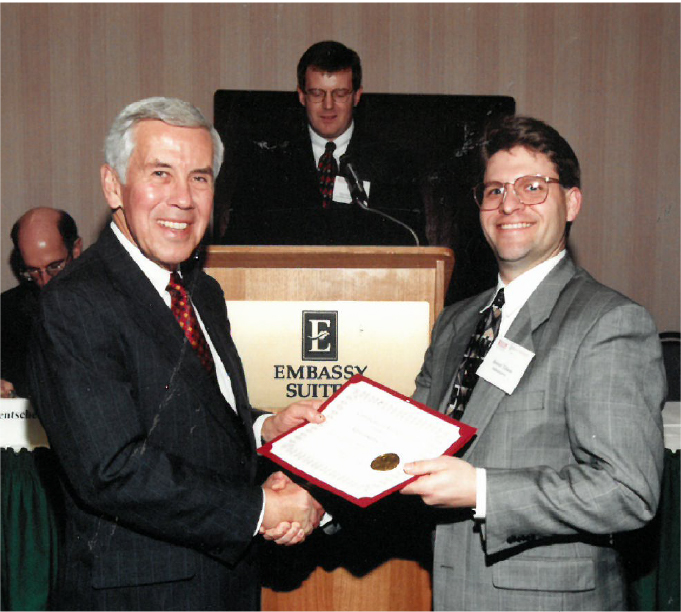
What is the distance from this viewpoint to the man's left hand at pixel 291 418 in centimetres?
182

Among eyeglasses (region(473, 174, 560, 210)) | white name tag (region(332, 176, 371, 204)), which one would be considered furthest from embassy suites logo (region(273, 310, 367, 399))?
white name tag (region(332, 176, 371, 204))

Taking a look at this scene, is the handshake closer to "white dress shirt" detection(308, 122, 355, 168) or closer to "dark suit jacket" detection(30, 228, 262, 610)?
"dark suit jacket" detection(30, 228, 262, 610)

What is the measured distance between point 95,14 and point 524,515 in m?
3.81

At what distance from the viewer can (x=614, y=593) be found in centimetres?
171

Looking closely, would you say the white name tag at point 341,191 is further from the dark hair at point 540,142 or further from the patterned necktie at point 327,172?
the dark hair at point 540,142

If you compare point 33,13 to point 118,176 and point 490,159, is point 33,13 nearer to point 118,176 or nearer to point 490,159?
point 118,176

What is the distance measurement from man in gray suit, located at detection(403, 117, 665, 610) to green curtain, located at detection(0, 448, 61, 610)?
52.0 inches

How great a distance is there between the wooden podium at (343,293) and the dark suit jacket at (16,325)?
2.00m

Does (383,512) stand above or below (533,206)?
below

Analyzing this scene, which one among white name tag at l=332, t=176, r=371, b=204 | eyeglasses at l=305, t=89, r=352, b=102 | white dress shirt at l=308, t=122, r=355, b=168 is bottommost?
white name tag at l=332, t=176, r=371, b=204

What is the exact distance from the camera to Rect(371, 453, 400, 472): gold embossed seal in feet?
5.25

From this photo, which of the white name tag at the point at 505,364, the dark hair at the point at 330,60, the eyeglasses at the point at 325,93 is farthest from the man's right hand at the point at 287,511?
the dark hair at the point at 330,60

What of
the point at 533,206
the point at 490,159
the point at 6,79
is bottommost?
the point at 533,206

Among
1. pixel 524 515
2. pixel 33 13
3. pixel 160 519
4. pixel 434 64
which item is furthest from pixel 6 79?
pixel 524 515
